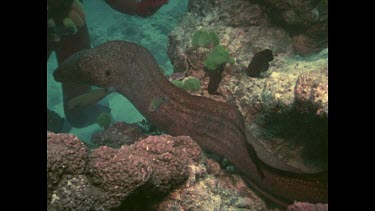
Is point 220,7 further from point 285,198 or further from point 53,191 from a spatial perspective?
point 53,191

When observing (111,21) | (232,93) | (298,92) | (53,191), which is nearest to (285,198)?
(298,92)

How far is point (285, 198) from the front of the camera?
3.58 m

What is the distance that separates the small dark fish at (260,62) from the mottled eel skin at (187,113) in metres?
0.77

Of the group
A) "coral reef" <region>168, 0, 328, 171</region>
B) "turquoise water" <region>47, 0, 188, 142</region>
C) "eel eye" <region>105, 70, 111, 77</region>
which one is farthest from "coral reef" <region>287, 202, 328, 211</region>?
"turquoise water" <region>47, 0, 188, 142</region>

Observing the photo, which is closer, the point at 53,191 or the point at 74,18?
the point at 53,191

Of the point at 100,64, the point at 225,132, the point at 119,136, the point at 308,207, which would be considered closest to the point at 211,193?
the point at 225,132

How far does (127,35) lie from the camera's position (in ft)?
47.3

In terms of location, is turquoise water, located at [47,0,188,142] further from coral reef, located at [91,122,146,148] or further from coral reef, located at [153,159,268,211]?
coral reef, located at [153,159,268,211]

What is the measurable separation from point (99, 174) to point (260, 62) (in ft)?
8.61

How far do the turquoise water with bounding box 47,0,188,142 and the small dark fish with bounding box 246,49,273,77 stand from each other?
271 inches

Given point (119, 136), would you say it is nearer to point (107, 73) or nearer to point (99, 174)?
point (107, 73)

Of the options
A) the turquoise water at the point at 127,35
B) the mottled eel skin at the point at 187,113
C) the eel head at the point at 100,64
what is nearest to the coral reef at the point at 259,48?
the mottled eel skin at the point at 187,113

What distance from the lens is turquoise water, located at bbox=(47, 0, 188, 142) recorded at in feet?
39.3

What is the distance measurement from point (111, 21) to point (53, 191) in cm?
1482
